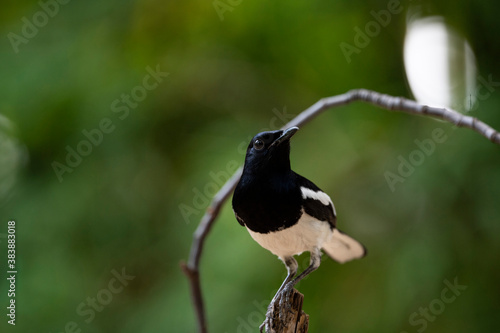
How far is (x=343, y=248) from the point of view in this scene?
165 cm

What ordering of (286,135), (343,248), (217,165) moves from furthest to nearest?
(217,165), (343,248), (286,135)

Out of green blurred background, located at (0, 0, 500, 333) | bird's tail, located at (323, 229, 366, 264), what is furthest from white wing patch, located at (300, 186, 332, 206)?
green blurred background, located at (0, 0, 500, 333)

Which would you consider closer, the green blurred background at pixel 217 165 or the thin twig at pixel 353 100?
the thin twig at pixel 353 100

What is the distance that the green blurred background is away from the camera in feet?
8.61

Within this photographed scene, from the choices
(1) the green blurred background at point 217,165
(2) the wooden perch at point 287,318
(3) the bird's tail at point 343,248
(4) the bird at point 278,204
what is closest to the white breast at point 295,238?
(4) the bird at point 278,204

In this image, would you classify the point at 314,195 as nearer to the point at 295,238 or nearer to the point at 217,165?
the point at 295,238

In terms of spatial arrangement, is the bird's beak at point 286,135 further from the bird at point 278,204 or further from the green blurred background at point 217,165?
the green blurred background at point 217,165

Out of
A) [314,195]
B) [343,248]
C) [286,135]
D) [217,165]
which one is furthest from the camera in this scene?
[217,165]

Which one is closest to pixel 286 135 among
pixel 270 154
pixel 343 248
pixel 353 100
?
pixel 270 154

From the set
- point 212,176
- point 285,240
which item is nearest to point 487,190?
point 212,176

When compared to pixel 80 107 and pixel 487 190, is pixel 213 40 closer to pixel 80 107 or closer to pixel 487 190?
pixel 80 107

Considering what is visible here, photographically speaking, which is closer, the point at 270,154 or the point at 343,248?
the point at 270,154

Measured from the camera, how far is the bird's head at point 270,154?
48.2 inches

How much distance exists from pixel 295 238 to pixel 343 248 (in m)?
0.44
